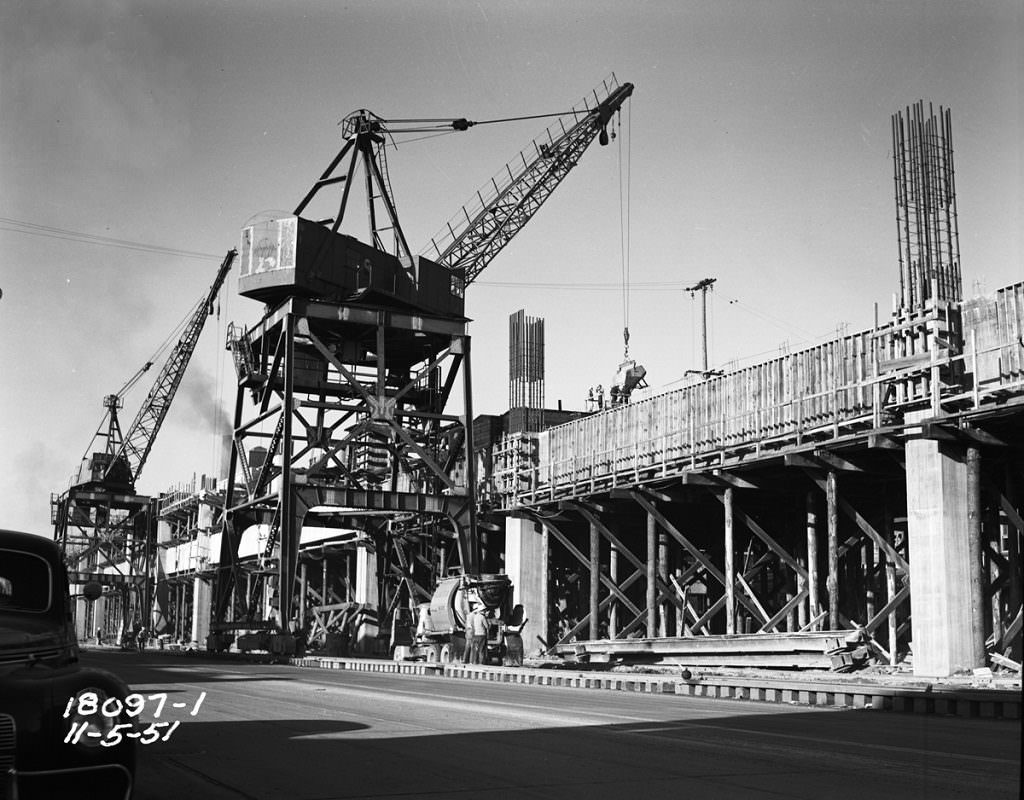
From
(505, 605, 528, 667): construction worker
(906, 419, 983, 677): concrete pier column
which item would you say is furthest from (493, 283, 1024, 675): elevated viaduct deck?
(505, 605, 528, 667): construction worker

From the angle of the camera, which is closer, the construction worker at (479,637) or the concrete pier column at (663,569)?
the construction worker at (479,637)

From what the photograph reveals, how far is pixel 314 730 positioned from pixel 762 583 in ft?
101

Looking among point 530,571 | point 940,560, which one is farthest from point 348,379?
point 940,560

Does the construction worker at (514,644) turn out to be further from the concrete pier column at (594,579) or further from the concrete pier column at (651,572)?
the concrete pier column at (594,579)

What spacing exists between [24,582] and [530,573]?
40497 mm

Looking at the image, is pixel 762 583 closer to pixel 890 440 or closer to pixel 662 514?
pixel 662 514

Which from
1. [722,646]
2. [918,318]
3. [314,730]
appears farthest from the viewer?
[722,646]

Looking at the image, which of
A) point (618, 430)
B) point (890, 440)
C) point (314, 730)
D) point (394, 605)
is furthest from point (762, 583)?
point (314, 730)

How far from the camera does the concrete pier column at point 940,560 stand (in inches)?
1030

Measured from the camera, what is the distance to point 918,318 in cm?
2906

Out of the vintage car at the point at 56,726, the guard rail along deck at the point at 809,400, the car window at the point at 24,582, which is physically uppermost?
the guard rail along deck at the point at 809,400

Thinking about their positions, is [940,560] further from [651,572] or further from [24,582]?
[24,582]

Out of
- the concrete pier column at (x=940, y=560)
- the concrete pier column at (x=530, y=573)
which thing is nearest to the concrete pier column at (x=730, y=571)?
the concrete pier column at (x=940, y=560)

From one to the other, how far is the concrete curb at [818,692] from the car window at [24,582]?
1527 cm
